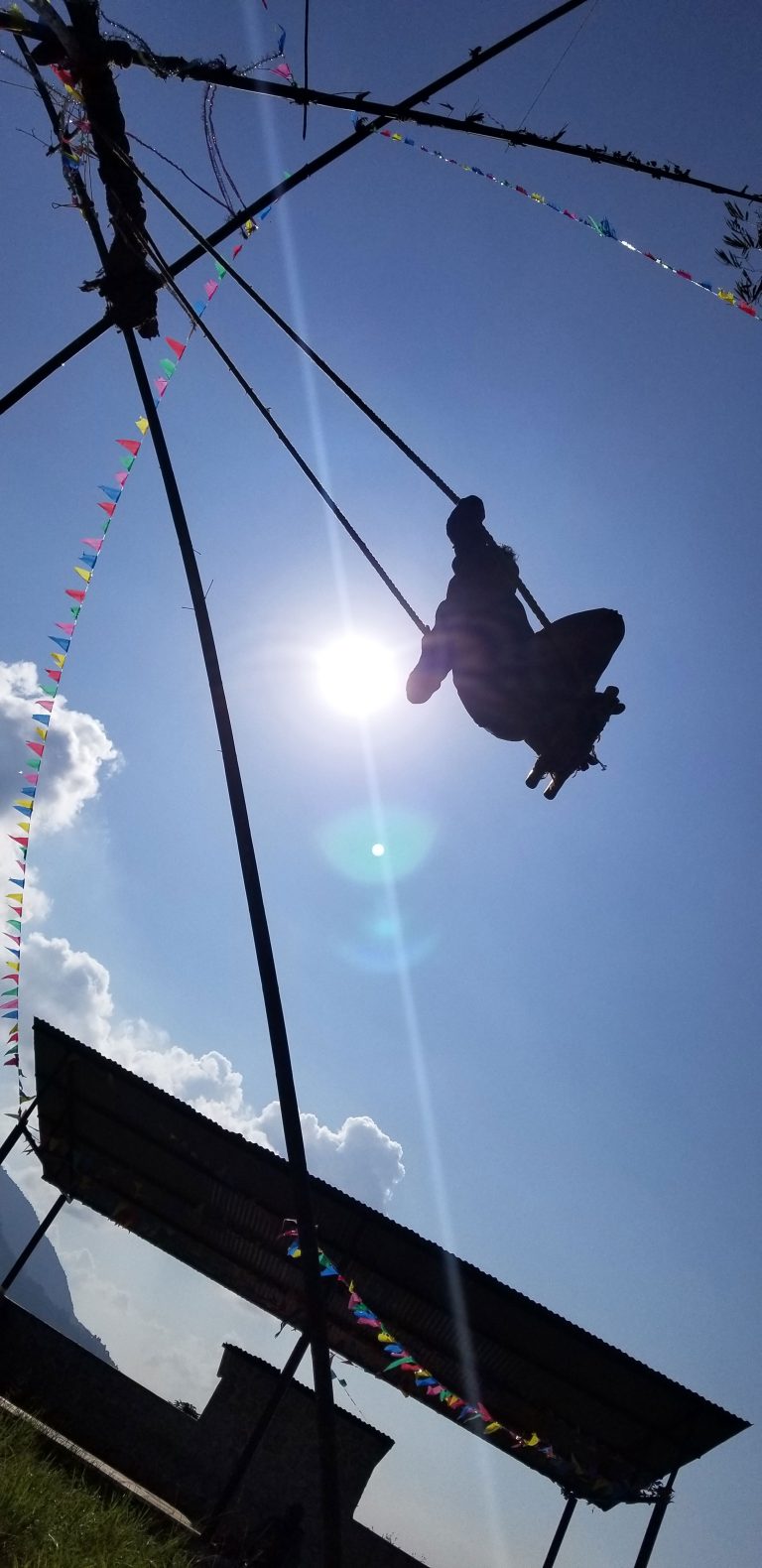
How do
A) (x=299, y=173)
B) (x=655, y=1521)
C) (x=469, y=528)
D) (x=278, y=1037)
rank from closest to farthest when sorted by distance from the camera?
(x=278, y=1037) < (x=299, y=173) < (x=469, y=528) < (x=655, y=1521)

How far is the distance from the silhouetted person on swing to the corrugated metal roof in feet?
23.0

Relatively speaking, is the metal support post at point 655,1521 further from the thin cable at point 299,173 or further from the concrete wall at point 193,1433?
the thin cable at point 299,173

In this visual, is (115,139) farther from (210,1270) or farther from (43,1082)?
(210,1270)

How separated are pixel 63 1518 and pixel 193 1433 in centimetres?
814

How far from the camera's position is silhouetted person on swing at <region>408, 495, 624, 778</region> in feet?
12.7

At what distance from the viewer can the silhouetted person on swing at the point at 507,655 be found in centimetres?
388

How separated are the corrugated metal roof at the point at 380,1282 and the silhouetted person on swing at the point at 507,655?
700 centimetres

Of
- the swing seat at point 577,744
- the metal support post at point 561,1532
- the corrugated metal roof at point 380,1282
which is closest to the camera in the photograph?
the swing seat at point 577,744

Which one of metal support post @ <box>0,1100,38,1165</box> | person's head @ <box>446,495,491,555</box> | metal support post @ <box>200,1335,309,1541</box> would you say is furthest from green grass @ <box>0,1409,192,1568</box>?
person's head @ <box>446,495,491,555</box>

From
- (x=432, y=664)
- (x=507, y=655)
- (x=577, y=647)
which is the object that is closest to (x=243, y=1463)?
(x=432, y=664)

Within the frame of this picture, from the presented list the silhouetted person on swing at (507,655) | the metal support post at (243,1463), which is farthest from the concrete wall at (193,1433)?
the silhouetted person on swing at (507,655)

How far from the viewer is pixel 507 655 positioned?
4.19 metres

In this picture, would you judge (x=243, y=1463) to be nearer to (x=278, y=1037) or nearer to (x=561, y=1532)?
(x=561, y=1532)

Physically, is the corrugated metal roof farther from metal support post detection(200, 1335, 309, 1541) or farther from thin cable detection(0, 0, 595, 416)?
thin cable detection(0, 0, 595, 416)
